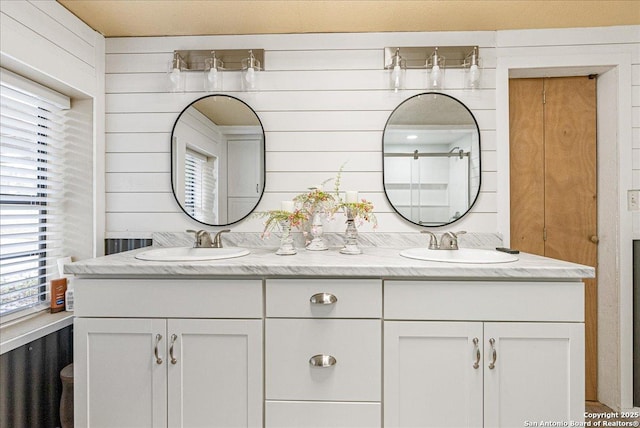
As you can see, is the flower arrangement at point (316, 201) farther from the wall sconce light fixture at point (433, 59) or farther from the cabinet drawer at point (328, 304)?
the wall sconce light fixture at point (433, 59)

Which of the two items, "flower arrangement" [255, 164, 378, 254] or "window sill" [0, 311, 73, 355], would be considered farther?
"flower arrangement" [255, 164, 378, 254]

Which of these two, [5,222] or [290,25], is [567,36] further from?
[5,222]

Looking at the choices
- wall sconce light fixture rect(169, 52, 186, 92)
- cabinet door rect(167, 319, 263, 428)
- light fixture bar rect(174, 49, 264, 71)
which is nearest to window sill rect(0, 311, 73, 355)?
cabinet door rect(167, 319, 263, 428)

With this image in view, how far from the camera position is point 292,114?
1959 mm

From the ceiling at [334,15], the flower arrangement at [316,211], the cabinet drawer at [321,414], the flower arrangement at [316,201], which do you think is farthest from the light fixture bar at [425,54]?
the cabinet drawer at [321,414]

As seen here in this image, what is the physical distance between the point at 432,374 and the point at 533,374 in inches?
15.3

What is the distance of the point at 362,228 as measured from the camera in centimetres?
194

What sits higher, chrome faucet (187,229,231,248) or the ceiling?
the ceiling

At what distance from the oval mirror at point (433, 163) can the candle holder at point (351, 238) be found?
32cm

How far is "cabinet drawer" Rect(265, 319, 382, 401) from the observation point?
1355 mm

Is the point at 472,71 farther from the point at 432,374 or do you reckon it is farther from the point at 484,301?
the point at 432,374

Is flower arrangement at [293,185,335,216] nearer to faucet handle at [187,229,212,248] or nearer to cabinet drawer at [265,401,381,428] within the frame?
faucet handle at [187,229,212,248]

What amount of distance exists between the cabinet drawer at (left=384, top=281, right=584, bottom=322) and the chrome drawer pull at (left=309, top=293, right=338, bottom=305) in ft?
0.70

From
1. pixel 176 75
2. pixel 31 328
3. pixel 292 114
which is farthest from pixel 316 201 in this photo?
pixel 31 328
